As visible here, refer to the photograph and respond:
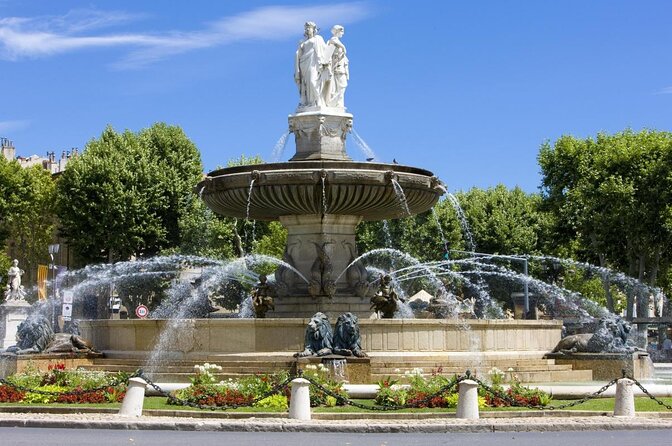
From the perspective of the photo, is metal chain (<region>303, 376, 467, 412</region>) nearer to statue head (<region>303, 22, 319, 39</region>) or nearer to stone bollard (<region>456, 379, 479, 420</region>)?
stone bollard (<region>456, 379, 479, 420</region>)

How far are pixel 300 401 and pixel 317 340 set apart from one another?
4.41 m

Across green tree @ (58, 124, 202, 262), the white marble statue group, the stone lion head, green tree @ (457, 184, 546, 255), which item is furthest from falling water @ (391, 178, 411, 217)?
green tree @ (457, 184, 546, 255)

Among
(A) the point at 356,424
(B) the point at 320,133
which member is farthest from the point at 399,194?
(A) the point at 356,424

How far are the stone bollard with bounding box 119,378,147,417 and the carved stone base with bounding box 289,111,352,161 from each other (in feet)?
37.2

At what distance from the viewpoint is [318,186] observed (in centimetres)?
2473

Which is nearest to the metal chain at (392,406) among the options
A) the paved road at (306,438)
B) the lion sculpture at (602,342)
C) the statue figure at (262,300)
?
the paved road at (306,438)

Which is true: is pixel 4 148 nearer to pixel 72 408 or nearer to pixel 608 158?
pixel 608 158

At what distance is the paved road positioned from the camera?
46.5ft

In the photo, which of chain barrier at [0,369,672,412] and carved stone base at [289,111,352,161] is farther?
carved stone base at [289,111,352,161]

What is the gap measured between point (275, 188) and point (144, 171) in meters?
32.8

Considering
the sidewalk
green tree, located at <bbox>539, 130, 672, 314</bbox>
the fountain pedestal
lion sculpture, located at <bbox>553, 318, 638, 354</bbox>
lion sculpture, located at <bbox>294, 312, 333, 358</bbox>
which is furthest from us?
green tree, located at <bbox>539, 130, 672, 314</bbox>

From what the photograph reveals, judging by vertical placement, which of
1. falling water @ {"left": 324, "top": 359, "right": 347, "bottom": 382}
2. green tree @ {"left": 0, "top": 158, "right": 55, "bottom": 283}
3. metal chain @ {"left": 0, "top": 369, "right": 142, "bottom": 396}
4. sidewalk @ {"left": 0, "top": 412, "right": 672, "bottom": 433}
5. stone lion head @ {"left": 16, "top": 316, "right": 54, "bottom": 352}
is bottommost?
sidewalk @ {"left": 0, "top": 412, "right": 672, "bottom": 433}

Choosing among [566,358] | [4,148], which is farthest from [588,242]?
[4,148]

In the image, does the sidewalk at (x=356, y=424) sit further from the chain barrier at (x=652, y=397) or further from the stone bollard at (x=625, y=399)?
the chain barrier at (x=652, y=397)
